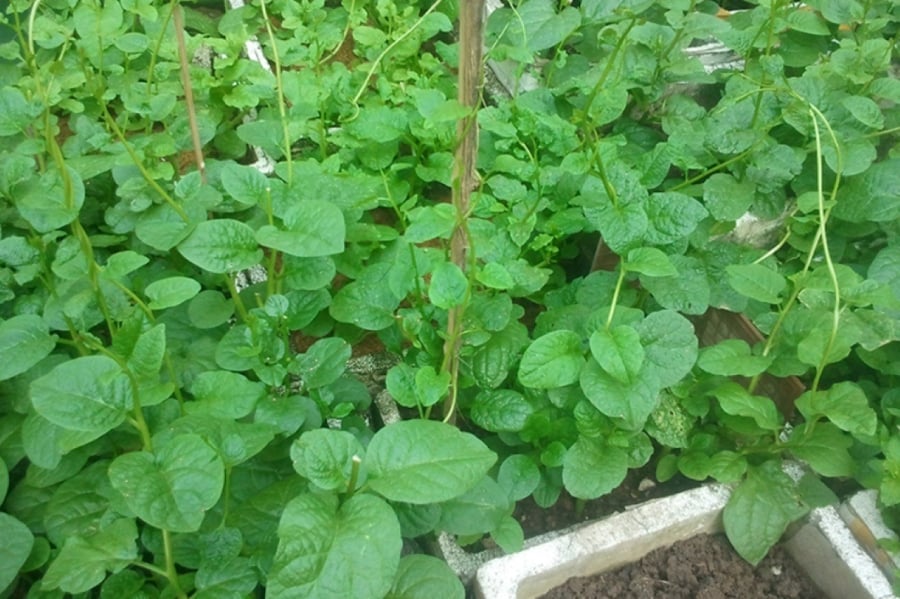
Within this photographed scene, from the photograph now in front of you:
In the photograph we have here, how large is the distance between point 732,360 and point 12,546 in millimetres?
1009

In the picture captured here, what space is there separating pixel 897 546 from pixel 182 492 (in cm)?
97

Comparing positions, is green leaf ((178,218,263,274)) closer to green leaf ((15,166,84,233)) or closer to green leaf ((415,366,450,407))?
green leaf ((15,166,84,233))

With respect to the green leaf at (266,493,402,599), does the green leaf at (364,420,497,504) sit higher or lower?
higher

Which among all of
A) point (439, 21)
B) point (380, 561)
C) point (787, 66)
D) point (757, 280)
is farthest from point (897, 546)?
point (439, 21)

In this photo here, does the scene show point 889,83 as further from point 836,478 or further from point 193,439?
point 193,439

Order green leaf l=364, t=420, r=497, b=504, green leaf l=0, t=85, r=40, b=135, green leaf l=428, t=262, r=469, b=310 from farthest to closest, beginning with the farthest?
1. green leaf l=0, t=85, r=40, b=135
2. green leaf l=428, t=262, r=469, b=310
3. green leaf l=364, t=420, r=497, b=504

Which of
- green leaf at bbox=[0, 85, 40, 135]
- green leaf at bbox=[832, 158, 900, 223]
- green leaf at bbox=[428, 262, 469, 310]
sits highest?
green leaf at bbox=[0, 85, 40, 135]

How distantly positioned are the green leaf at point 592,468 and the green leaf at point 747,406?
0.16 meters

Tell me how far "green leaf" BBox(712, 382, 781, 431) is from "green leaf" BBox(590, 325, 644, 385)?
17 cm

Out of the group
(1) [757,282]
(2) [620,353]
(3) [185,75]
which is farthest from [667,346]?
(3) [185,75]

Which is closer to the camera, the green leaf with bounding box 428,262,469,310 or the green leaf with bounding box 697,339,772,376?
the green leaf with bounding box 428,262,469,310

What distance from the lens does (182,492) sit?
3.17ft

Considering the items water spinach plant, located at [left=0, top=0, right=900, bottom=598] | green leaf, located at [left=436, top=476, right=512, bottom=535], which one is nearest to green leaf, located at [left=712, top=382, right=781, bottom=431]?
water spinach plant, located at [left=0, top=0, right=900, bottom=598]

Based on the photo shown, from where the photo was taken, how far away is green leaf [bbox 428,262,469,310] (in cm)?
104
